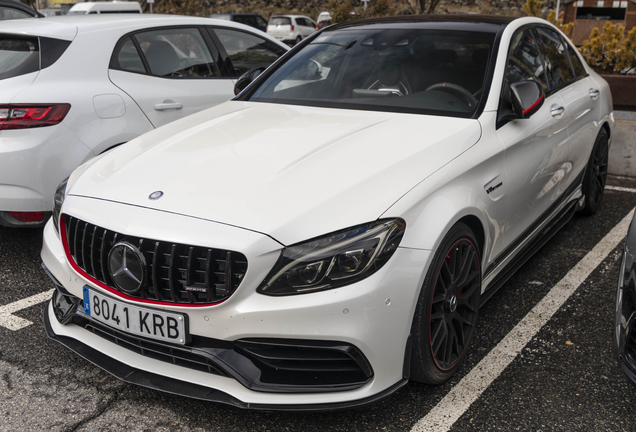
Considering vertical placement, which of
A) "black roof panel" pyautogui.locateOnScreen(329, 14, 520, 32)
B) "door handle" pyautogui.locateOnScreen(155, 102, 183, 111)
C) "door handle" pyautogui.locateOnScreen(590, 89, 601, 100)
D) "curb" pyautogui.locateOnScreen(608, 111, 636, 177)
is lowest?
"curb" pyautogui.locateOnScreen(608, 111, 636, 177)

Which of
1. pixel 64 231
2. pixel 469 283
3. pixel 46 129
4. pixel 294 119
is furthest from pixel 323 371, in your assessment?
pixel 46 129

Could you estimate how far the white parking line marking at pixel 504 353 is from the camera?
245 centimetres

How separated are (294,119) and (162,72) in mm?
1898

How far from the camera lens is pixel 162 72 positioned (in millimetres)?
4633

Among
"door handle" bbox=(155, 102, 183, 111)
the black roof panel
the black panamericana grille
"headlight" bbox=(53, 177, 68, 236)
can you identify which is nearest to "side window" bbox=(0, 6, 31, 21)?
"door handle" bbox=(155, 102, 183, 111)

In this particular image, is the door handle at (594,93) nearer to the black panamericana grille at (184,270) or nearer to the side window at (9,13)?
the black panamericana grille at (184,270)

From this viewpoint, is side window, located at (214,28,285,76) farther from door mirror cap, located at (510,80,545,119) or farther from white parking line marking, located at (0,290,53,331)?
door mirror cap, located at (510,80,545,119)

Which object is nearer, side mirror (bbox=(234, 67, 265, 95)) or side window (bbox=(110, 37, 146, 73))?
side mirror (bbox=(234, 67, 265, 95))

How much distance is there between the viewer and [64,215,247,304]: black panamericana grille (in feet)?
6.95

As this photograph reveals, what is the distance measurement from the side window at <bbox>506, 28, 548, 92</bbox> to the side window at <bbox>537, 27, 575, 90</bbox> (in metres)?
0.13

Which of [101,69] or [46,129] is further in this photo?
[101,69]

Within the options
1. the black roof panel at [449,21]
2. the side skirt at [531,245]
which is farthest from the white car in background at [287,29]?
the side skirt at [531,245]

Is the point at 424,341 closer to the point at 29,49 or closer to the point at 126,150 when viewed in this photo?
the point at 126,150

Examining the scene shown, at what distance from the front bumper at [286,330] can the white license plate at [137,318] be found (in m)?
0.04
